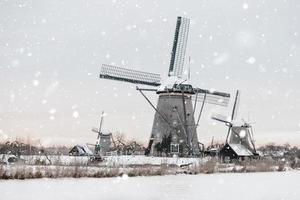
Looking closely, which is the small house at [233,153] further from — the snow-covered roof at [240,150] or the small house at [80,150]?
the small house at [80,150]

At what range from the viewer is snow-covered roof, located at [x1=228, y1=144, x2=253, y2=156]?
4905cm

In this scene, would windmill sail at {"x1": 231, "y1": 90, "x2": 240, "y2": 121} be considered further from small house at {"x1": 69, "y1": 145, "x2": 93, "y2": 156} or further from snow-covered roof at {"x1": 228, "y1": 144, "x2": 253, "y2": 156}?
small house at {"x1": 69, "y1": 145, "x2": 93, "y2": 156}

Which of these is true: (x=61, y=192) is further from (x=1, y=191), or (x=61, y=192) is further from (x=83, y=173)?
(x=83, y=173)

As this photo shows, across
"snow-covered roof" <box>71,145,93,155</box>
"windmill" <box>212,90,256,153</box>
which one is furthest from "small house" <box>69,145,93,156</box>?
"windmill" <box>212,90,256,153</box>

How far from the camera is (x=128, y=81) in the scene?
42.9m

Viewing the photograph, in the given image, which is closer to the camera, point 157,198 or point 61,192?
point 157,198

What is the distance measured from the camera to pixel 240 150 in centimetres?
4984

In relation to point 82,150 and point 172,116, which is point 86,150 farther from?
point 172,116

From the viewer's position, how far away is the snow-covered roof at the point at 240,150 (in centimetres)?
4905

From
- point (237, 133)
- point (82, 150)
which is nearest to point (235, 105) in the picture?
point (237, 133)

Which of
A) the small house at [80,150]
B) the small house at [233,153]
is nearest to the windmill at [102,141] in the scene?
the small house at [80,150]

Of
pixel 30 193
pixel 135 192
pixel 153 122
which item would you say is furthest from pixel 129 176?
pixel 153 122

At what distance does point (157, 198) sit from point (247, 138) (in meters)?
41.6

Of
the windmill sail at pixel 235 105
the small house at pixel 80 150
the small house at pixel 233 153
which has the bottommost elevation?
the small house at pixel 80 150
